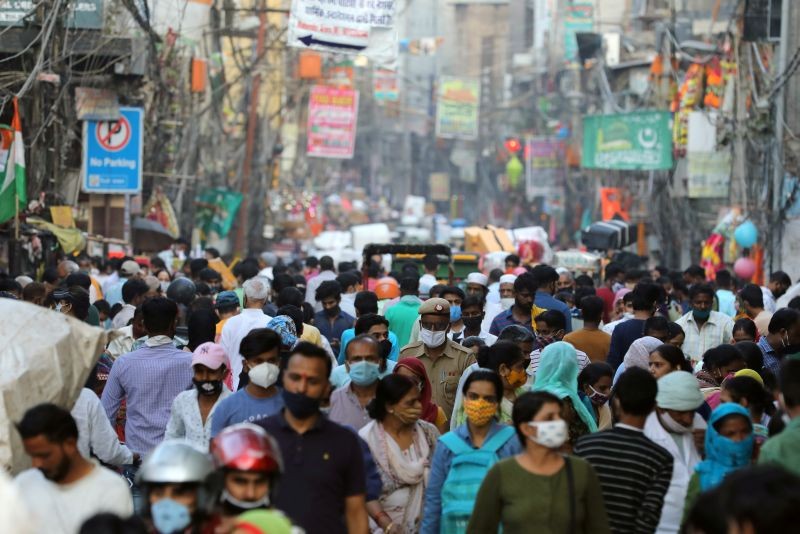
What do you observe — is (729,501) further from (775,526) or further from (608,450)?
(608,450)

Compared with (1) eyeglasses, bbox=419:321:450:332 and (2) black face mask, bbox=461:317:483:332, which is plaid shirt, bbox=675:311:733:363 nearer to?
(2) black face mask, bbox=461:317:483:332

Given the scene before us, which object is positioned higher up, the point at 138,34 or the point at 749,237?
the point at 138,34

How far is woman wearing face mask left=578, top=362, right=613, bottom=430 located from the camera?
30.2 feet

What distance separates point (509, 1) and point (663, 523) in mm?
101807

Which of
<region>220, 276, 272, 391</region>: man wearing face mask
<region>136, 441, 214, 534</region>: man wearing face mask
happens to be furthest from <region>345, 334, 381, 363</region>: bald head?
<region>136, 441, 214, 534</region>: man wearing face mask

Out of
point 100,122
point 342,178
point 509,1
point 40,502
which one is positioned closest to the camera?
point 40,502

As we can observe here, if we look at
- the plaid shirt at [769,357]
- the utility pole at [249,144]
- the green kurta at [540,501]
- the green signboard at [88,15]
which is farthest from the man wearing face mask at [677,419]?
the utility pole at [249,144]

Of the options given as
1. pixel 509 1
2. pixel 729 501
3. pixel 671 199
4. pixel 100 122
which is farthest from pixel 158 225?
pixel 509 1

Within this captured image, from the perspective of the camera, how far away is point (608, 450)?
648 cm

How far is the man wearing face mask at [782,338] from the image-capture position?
10570 mm

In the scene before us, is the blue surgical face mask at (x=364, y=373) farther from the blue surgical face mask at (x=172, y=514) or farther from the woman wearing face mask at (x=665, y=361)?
the blue surgical face mask at (x=172, y=514)

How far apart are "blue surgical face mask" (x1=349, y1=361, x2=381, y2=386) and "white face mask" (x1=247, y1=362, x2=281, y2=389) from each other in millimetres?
560

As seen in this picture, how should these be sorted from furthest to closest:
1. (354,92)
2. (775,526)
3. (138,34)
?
(354,92) < (138,34) < (775,526)

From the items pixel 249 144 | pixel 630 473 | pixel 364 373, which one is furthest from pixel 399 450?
pixel 249 144
